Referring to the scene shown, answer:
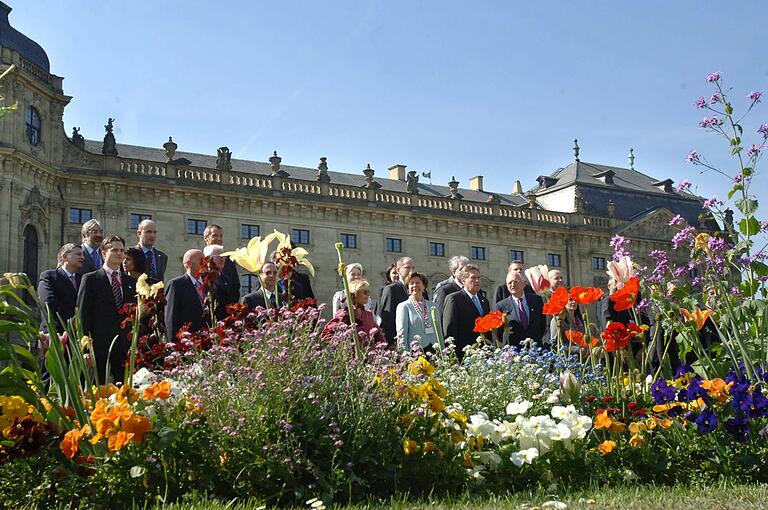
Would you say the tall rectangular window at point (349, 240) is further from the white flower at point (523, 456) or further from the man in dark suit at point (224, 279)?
the white flower at point (523, 456)

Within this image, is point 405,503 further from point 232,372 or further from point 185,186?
point 185,186

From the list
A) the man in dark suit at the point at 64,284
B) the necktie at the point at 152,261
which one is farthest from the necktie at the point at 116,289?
the necktie at the point at 152,261

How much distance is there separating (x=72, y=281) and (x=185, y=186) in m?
31.6

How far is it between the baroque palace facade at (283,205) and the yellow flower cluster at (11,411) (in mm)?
26564

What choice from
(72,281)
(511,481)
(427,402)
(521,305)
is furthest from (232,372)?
(521,305)

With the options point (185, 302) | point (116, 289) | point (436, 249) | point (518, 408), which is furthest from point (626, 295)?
point (436, 249)

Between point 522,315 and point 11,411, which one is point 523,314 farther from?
point 11,411

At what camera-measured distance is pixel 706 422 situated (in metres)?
5.86

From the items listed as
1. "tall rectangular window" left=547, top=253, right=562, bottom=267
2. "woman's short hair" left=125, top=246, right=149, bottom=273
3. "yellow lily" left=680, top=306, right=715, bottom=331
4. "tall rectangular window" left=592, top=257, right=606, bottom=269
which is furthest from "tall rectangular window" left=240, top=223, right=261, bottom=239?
"yellow lily" left=680, top=306, right=715, bottom=331

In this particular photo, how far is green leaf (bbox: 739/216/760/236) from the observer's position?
7250 millimetres

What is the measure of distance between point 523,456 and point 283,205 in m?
37.6

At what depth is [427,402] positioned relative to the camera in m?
5.53

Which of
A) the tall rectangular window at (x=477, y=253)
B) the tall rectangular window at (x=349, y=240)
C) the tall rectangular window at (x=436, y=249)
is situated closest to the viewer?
the tall rectangular window at (x=349, y=240)

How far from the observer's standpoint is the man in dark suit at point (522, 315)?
34.2 ft
